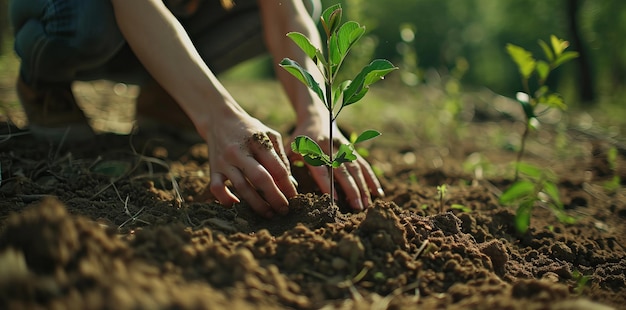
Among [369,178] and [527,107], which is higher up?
[527,107]

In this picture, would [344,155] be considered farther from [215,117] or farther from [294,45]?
[294,45]

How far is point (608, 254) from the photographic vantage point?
5.32ft

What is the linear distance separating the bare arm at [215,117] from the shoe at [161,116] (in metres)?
0.87

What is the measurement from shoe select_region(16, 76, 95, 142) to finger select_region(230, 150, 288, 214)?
102cm

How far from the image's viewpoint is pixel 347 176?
5.38 feet

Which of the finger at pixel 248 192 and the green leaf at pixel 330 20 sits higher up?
the green leaf at pixel 330 20

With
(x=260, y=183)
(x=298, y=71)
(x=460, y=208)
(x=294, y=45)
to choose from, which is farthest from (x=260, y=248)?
(x=294, y=45)

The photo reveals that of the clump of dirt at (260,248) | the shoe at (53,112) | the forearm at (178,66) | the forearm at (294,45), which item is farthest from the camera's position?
the shoe at (53,112)

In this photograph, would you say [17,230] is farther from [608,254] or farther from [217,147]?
[608,254]

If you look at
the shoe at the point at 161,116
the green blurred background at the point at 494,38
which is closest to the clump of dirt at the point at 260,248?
the shoe at the point at 161,116

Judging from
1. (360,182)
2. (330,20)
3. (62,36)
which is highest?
(330,20)

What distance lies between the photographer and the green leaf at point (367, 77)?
1.30 meters

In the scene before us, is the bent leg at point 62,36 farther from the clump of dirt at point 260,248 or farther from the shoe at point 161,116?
the shoe at point 161,116

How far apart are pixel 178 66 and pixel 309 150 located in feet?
1.56
